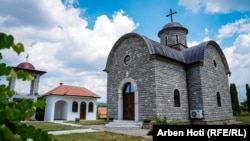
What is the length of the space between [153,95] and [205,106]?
4.19 m

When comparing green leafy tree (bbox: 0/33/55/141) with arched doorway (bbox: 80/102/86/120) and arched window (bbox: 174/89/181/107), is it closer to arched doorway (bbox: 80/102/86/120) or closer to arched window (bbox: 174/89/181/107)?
arched window (bbox: 174/89/181/107)

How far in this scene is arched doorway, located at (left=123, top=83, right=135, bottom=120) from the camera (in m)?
13.7

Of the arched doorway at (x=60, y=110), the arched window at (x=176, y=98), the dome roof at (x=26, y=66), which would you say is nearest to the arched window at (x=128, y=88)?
the arched window at (x=176, y=98)

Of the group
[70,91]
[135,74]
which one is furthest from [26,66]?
[135,74]

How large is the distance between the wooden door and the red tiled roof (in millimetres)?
11038

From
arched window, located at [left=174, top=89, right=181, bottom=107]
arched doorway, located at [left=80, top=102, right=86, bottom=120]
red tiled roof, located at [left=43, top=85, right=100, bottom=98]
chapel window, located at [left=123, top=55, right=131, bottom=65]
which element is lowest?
arched doorway, located at [left=80, top=102, right=86, bottom=120]

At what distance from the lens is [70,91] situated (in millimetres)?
24375

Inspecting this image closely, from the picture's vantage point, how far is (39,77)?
23047 mm

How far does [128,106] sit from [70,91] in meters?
12.5

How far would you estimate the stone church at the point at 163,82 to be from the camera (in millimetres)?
12500

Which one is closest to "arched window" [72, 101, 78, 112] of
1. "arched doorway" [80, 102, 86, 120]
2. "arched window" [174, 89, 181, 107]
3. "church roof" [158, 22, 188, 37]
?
"arched doorway" [80, 102, 86, 120]

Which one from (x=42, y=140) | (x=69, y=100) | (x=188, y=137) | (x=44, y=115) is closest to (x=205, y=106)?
(x=188, y=137)

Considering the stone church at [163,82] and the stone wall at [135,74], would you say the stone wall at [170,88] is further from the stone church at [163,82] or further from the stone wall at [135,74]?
the stone wall at [135,74]

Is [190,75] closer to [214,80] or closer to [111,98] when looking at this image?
[214,80]
